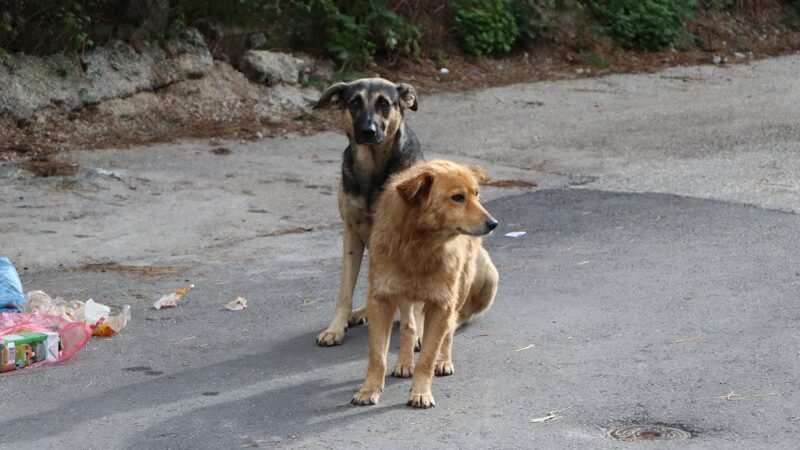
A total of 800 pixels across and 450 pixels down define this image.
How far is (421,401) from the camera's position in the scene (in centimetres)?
602

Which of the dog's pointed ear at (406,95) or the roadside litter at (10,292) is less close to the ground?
the dog's pointed ear at (406,95)

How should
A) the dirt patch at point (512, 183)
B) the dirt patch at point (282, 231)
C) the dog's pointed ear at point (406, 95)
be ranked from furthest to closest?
the dirt patch at point (512, 183) → the dirt patch at point (282, 231) → the dog's pointed ear at point (406, 95)

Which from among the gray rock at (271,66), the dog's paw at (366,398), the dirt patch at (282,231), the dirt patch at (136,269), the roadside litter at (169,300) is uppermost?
the gray rock at (271,66)

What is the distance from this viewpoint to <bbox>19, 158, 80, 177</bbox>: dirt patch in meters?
11.3

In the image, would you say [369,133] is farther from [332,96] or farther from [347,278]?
[347,278]

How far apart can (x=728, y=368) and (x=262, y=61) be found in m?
9.37

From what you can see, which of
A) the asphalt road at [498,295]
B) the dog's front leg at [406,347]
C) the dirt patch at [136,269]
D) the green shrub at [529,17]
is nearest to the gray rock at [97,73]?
the asphalt road at [498,295]

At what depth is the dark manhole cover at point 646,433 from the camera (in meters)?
5.48

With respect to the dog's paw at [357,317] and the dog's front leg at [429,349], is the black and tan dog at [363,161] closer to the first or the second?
the dog's paw at [357,317]

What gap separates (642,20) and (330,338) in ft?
40.4

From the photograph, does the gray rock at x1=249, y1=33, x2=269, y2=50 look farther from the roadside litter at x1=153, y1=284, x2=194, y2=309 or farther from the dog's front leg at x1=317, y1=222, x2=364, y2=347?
the dog's front leg at x1=317, y1=222, x2=364, y2=347

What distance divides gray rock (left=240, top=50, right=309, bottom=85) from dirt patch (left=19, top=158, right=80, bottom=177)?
3.50m

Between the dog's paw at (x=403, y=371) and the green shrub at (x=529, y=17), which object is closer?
the dog's paw at (x=403, y=371)

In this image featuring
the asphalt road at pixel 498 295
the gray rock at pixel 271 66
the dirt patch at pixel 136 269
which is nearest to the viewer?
the asphalt road at pixel 498 295
